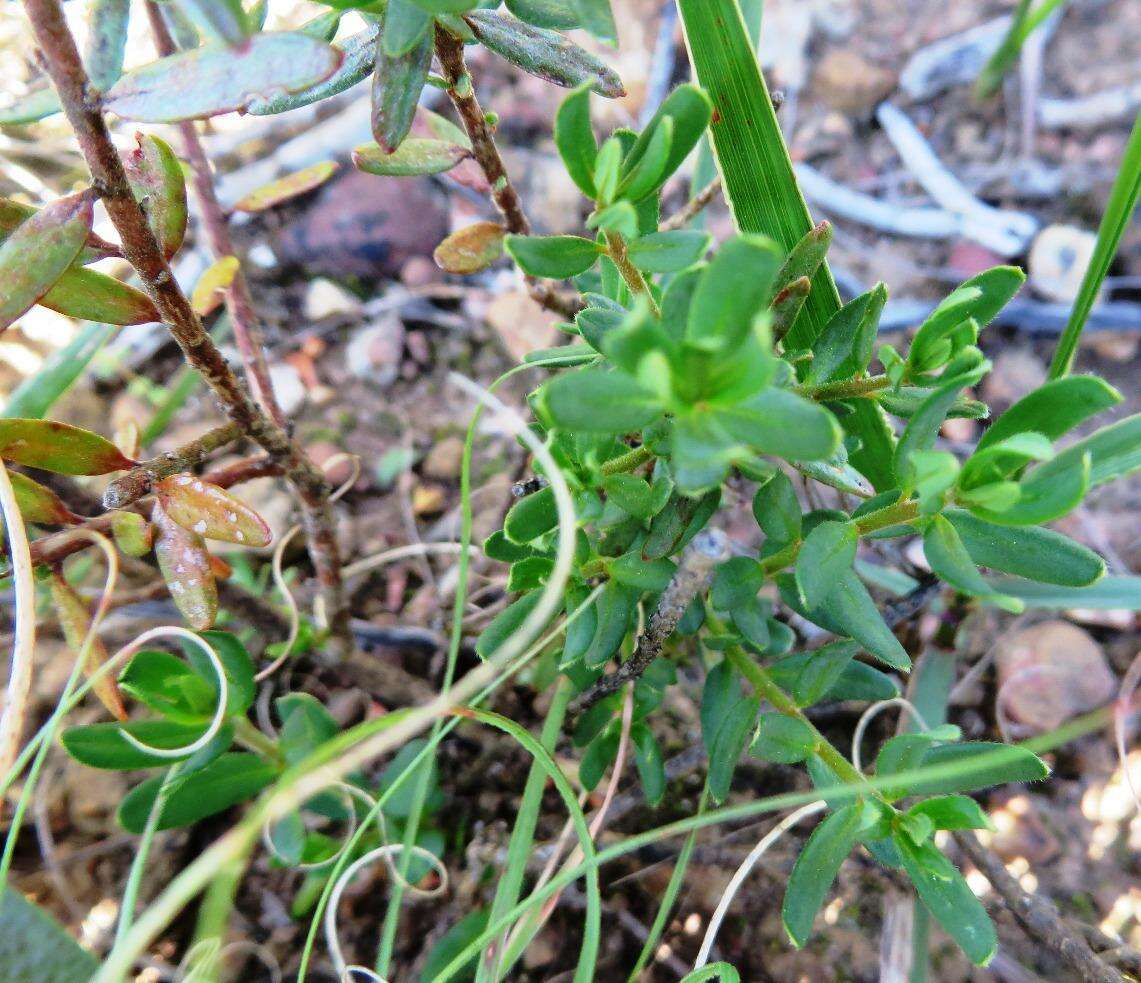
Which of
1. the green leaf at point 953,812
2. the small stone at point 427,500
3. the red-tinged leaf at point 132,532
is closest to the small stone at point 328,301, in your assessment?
the small stone at point 427,500

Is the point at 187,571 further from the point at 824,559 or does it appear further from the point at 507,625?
the point at 824,559

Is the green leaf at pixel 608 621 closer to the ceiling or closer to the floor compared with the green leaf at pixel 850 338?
closer to the floor

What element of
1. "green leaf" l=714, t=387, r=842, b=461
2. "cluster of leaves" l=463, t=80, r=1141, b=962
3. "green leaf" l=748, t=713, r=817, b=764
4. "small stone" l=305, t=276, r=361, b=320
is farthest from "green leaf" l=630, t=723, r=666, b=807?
"small stone" l=305, t=276, r=361, b=320

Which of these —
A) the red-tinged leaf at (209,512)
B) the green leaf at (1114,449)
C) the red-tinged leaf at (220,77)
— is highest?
the red-tinged leaf at (220,77)

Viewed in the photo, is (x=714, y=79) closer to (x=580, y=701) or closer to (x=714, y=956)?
(x=580, y=701)

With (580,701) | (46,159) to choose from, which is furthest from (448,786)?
(46,159)

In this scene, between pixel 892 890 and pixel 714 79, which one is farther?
pixel 892 890

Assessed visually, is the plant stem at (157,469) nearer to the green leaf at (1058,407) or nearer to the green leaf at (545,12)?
the green leaf at (545,12)


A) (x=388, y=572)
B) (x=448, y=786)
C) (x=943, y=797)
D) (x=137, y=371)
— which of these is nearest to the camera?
(x=943, y=797)
